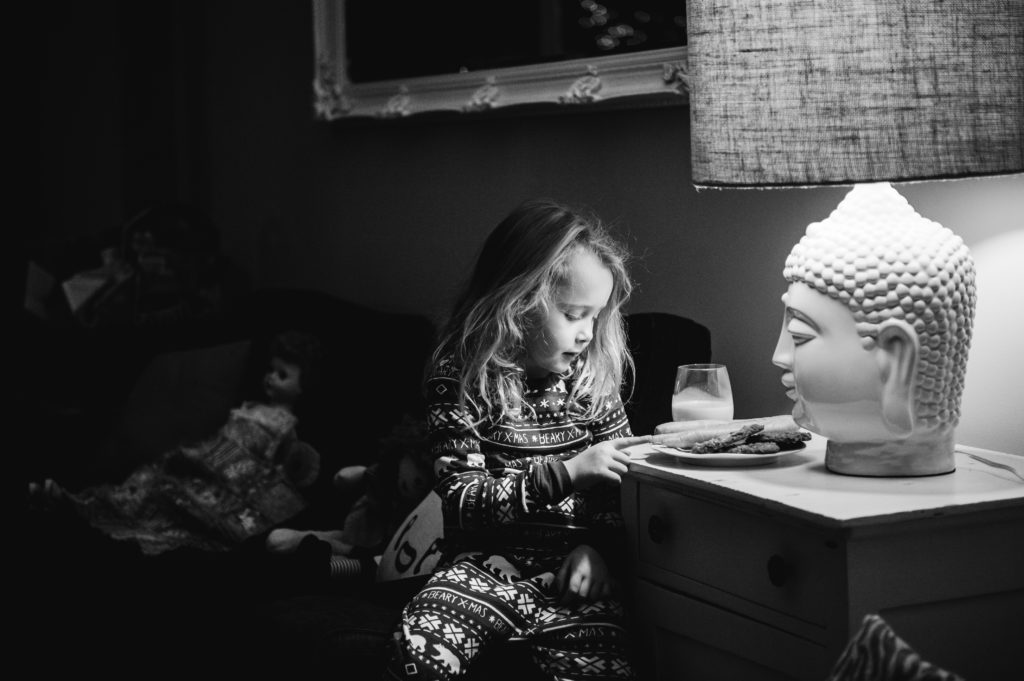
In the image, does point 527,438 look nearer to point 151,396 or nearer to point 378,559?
point 378,559

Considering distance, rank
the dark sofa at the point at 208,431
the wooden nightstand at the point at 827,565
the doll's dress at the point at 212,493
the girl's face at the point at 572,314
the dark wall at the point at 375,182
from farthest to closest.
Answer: the doll's dress at the point at 212,493
the dark wall at the point at 375,182
the dark sofa at the point at 208,431
the girl's face at the point at 572,314
the wooden nightstand at the point at 827,565

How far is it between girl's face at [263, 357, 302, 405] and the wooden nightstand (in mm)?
1420

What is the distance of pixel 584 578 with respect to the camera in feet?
5.61

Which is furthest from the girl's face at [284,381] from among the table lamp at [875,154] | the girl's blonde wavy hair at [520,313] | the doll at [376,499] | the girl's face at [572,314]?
the table lamp at [875,154]

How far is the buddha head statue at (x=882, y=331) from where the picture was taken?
1.44m

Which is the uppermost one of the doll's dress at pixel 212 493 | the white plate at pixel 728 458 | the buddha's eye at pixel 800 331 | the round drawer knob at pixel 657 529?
the buddha's eye at pixel 800 331

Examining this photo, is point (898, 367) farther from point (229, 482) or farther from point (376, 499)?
point (229, 482)

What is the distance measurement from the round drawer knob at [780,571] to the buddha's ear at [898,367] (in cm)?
23

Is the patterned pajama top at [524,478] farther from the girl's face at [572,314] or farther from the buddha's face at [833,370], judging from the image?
the buddha's face at [833,370]

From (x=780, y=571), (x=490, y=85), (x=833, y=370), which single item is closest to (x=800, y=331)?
(x=833, y=370)

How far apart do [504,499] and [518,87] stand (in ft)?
4.01

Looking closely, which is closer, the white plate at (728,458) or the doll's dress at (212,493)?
the white plate at (728,458)

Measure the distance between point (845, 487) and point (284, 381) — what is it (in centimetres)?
170

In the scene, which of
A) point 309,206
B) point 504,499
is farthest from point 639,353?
point 309,206
